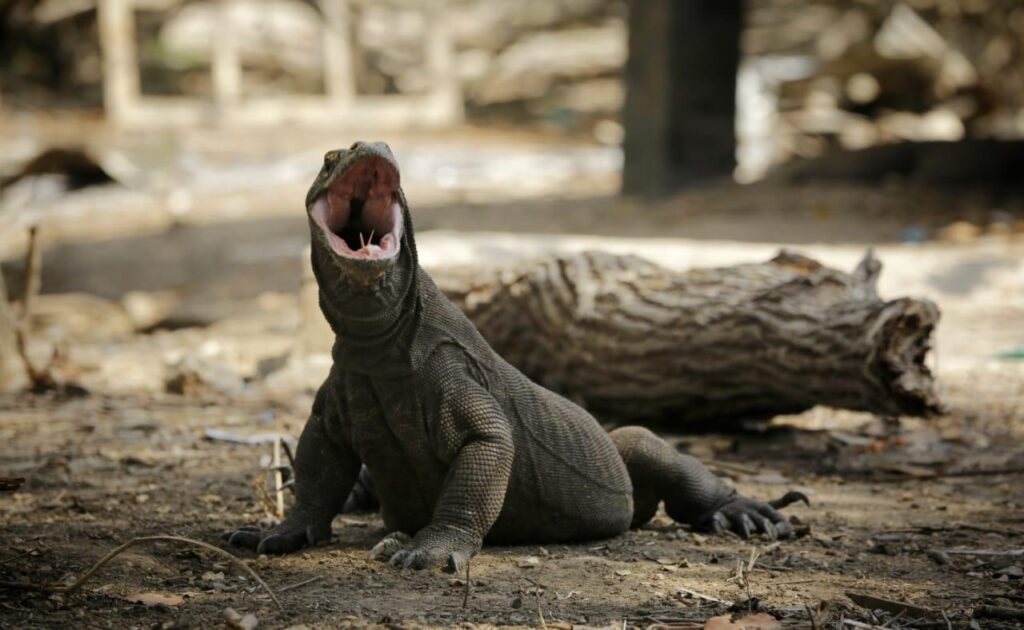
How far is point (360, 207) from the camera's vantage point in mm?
3859

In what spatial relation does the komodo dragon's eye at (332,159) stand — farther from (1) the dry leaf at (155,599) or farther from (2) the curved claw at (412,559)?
(1) the dry leaf at (155,599)

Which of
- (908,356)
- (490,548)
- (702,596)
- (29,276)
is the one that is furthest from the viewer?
(29,276)

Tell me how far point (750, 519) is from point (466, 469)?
126 centimetres

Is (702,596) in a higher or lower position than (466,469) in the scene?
lower

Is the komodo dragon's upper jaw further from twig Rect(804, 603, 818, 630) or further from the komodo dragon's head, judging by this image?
twig Rect(804, 603, 818, 630)

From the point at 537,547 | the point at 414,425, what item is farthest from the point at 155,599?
the point at 537,547

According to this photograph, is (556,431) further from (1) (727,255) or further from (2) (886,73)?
(2) (886,73)

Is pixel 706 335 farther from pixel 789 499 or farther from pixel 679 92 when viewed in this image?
pixel 679 92

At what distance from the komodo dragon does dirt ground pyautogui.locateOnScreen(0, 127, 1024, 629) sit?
0.11 metres

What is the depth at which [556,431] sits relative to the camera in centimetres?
429

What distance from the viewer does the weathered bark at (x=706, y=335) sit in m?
5.62

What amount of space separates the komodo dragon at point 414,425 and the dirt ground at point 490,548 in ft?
0.37

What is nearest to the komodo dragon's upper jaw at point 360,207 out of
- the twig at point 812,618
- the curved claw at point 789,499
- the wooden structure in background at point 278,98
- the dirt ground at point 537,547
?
the dirt ground at point 537,547

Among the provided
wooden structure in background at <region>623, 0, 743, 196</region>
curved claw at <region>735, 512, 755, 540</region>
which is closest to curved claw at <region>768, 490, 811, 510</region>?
curved claw at <region>735, 512, 755, 540</region>
